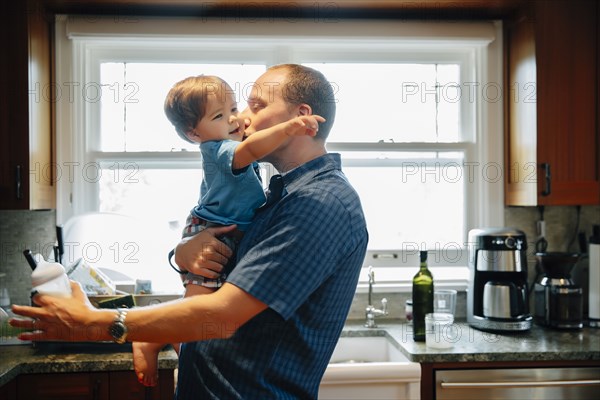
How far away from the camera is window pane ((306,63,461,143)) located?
10.2ft

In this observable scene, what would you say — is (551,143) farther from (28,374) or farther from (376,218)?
(28,374)

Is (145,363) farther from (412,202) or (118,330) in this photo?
(412,202)

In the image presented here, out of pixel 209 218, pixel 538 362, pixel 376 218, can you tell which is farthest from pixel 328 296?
pixel 376 218

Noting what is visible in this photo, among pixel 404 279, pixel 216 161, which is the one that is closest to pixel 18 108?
pixel 216 161

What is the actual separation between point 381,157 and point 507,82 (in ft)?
2.27

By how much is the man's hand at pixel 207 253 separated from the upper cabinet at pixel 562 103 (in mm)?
1743

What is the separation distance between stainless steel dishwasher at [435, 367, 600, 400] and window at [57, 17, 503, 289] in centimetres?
84

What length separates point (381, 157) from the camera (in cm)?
313

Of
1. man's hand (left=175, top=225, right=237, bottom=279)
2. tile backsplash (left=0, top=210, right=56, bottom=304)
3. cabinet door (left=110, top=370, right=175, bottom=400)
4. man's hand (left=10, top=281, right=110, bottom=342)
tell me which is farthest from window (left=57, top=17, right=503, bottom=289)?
man's hand (left=10, top=281, right=110, bottom=342)

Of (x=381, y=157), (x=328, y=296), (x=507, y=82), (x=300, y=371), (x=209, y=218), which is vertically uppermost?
(x=507, y=82)

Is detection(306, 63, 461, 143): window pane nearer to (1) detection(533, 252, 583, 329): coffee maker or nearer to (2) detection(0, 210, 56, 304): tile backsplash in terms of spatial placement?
(1) detection(533, 252, 583, 329): coffee maker

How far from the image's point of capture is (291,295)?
122 cm

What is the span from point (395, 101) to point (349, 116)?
24 centimetres

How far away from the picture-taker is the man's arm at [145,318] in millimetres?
1146
